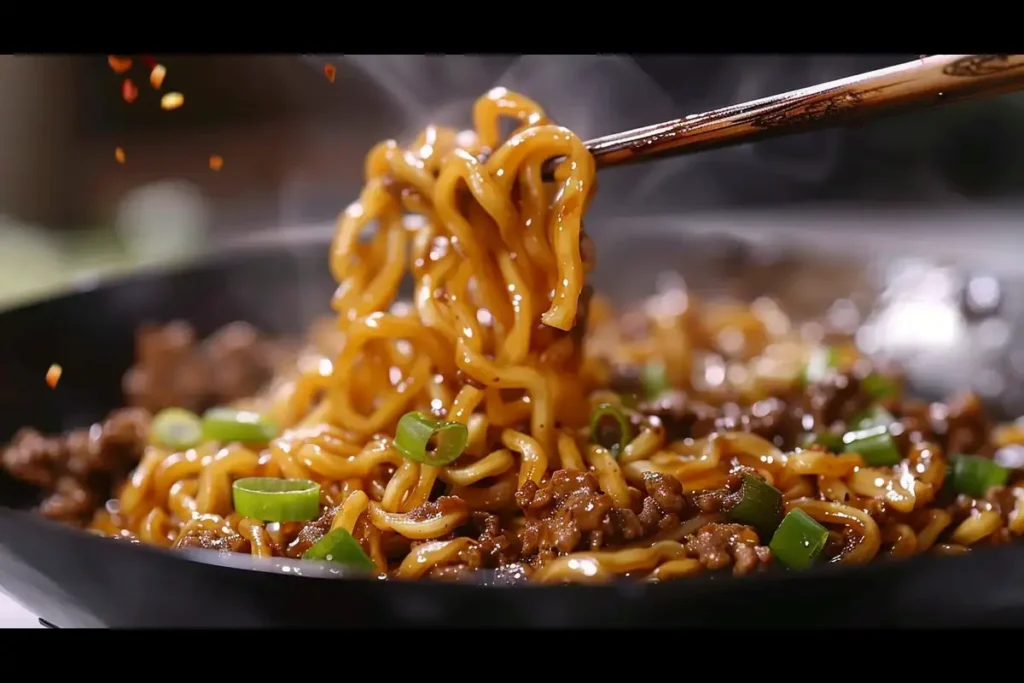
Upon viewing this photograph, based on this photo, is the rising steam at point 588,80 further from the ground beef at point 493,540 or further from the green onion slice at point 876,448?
the ground beef at point 493,540

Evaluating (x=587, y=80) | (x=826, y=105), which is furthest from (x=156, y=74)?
(x=826, y=105)

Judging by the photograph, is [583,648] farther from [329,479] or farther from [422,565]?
[329,479]

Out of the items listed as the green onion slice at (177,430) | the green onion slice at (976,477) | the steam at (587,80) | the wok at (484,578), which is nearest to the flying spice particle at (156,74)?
the steam at (587,80)

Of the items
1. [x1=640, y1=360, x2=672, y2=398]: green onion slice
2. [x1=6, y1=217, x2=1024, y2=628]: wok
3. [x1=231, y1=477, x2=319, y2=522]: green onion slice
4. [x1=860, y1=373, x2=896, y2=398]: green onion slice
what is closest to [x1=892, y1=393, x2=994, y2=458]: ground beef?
[x1=860, y1=373, x2=896, y2=398]: green onion slice

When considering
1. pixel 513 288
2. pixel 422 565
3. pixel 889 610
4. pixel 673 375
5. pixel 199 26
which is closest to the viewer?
pixel 889 610

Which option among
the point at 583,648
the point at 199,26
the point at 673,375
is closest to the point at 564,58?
the point at 673,375

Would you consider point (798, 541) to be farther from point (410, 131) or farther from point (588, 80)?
point (410, 131)
